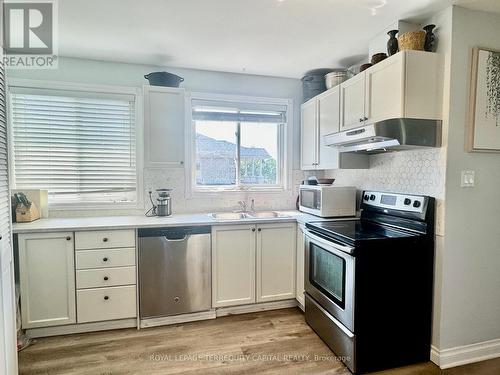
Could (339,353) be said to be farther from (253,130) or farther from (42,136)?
(42,136)

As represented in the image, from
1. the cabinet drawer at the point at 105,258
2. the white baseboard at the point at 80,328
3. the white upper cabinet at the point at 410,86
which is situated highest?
the white upper cabinet at the point at 410,86

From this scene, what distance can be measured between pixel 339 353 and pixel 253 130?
Result: 242 cm

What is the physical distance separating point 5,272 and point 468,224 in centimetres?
290

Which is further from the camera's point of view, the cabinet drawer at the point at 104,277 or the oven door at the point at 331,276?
the cabinet drawer at the point at 104,277

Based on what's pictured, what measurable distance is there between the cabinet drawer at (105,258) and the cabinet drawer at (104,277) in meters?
0.04

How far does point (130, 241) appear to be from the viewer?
2.46 metres

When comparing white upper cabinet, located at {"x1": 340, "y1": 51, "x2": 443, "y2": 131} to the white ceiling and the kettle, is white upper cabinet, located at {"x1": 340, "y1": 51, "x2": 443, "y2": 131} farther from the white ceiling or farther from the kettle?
the kettle

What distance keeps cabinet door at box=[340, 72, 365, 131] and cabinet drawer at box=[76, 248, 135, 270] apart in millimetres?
2196

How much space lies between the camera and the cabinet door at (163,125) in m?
2.77

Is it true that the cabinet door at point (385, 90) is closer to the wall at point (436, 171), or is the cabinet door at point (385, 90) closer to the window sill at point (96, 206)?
the wall at point (436, 171)

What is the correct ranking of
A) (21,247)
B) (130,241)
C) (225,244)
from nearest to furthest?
(21,247)
(130,241)
(225,244)

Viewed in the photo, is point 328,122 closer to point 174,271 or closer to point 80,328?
point 174,271

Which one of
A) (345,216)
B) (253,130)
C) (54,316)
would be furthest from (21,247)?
(345,216)

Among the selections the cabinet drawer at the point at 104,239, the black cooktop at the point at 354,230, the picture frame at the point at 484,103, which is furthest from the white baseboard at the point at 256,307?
the picture frame at the point at 484,103
